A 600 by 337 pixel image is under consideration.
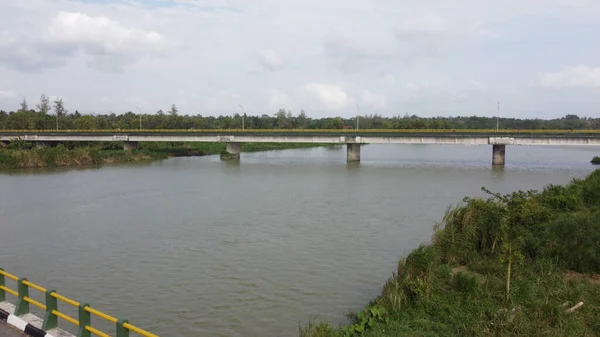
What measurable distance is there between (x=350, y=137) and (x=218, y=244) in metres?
48.3

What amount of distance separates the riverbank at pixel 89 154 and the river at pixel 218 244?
15783mm

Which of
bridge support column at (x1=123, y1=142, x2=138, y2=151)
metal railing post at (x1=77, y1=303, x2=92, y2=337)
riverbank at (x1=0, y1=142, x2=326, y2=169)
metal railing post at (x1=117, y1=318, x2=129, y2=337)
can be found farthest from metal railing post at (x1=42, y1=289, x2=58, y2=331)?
bridge support column at (x1=123, y1=142, x2=138, y2=151)

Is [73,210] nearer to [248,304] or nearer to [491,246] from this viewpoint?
[248,304]

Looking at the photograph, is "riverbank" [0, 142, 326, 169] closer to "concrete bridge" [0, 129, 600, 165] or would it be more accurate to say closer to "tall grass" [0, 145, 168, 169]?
"tall grass" [0, 145, 168, 169]

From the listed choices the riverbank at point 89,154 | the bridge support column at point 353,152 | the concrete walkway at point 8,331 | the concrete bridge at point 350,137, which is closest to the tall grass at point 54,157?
the riverbank at point 89,154

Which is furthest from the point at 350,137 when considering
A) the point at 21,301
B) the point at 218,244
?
the point at 21,301

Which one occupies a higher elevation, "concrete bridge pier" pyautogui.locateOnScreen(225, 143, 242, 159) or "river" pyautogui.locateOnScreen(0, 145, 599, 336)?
"concrete bridge pier" pyautogui.locateOnScreen(225, 143, 242, 159)

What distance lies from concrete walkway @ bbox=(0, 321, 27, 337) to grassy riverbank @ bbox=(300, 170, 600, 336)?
5135 millimetres

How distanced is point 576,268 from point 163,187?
32.5m

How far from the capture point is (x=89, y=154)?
205ft

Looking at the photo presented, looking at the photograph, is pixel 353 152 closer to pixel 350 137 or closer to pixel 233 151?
pixel 350 137

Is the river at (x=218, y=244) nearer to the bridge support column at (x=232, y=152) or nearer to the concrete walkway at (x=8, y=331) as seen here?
the concrete walkway at (x=8, y=331)

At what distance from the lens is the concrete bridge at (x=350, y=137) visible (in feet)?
196

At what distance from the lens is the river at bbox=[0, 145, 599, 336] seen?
12562mm
